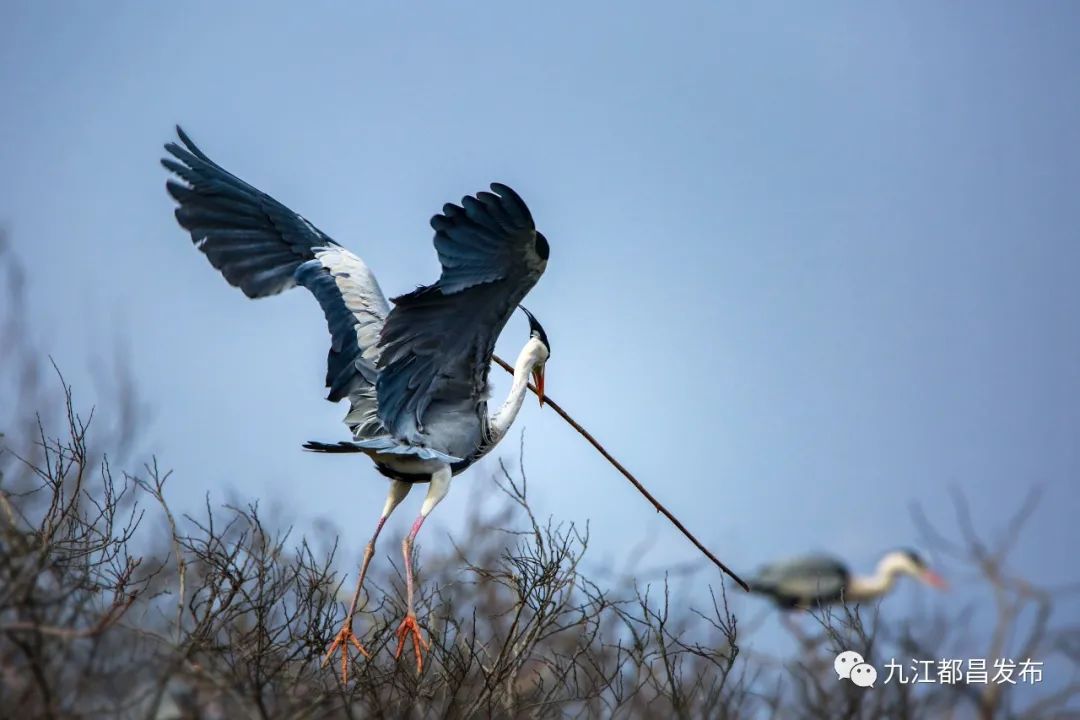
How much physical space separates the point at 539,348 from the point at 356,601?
1.66m

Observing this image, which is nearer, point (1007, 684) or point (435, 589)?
point (1007, 684)

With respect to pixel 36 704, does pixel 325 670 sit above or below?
above

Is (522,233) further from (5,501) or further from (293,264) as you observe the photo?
(5,501)

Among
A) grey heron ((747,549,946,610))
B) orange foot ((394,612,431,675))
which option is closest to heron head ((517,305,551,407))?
orange foot ((394,612,431,675))

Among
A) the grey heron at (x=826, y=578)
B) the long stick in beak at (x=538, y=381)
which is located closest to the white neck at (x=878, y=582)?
the grey heron at (x=826, y=578)

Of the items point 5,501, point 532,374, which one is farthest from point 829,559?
point 5,501

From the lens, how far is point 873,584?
14.1 meters

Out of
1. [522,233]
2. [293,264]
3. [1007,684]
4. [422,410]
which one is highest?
[293,264]

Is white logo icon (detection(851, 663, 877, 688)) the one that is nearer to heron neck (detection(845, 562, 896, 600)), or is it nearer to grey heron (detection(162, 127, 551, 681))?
grey heron (detection(162, 127, 551, 681))

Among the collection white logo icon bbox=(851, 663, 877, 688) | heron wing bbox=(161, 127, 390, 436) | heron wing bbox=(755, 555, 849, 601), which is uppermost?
heron wing bbox=(755, 555, 849, 601)

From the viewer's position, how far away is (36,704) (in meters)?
3.45

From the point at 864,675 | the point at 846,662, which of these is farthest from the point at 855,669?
the point at 846,662

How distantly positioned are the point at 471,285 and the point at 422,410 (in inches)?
29.5

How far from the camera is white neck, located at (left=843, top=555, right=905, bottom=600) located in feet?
45.6
